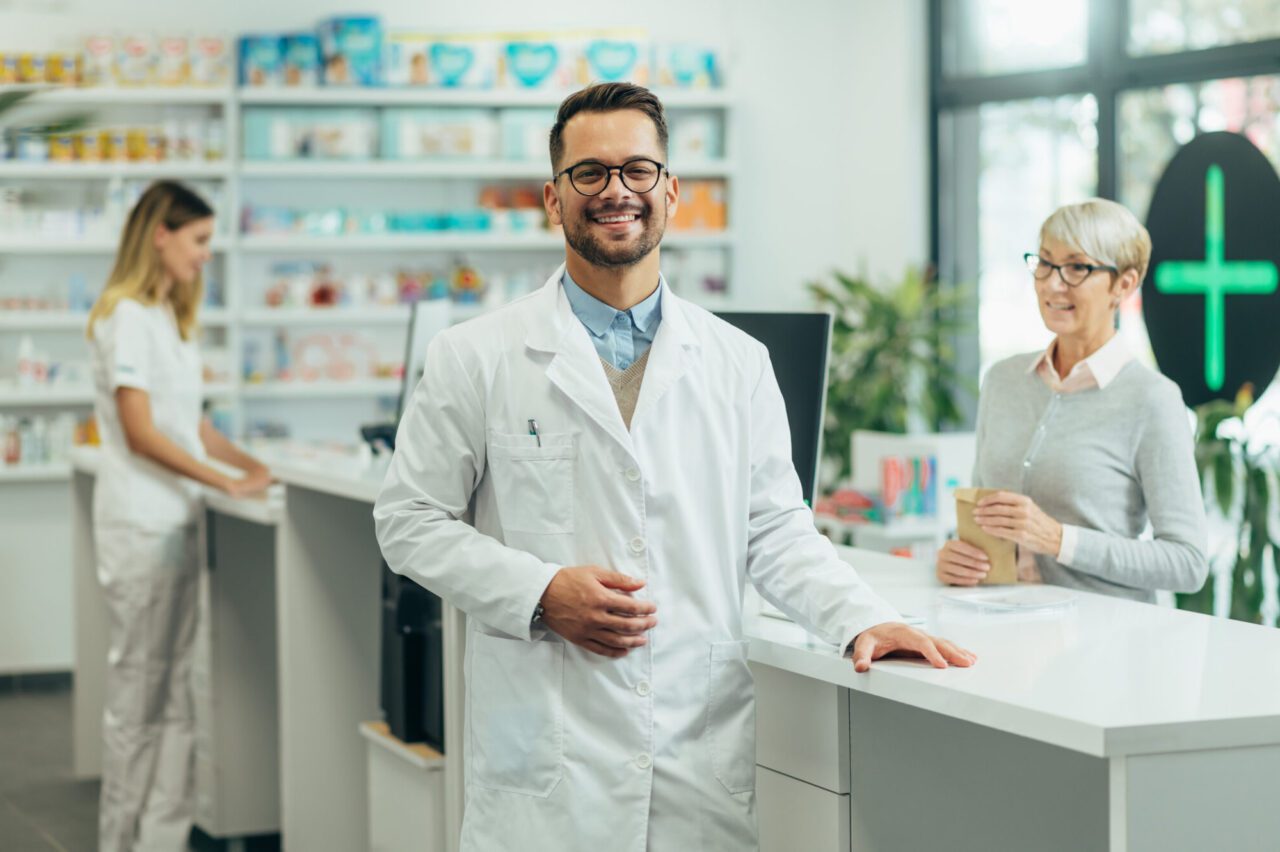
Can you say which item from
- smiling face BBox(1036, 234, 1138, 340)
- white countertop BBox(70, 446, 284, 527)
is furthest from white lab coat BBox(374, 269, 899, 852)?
white countertop BBox(70, 446, 284, 527)

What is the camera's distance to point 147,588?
3.67 meters

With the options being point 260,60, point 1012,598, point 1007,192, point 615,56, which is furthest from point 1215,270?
point 260,60

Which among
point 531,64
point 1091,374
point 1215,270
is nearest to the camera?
point 1091,374

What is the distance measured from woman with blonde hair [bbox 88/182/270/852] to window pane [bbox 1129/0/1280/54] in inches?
142

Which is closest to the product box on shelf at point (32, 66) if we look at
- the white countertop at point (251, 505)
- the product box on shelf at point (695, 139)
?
the product box on shelf at point (695, 139)

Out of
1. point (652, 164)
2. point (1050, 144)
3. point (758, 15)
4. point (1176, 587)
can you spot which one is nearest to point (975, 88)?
point (1050, 144)

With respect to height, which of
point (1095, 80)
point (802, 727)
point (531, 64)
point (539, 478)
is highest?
point (531, 64)

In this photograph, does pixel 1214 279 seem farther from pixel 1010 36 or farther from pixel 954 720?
pixel 954 720

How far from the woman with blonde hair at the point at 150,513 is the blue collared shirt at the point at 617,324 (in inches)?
73.5

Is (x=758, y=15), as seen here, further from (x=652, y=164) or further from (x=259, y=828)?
(x=652, y=164)

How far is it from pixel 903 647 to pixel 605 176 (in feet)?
2.33

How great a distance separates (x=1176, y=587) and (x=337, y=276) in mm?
4583

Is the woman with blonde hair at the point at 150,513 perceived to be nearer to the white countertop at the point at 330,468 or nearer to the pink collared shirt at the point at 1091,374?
the white countertop at the point at 330,468

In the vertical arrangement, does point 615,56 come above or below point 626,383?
above
